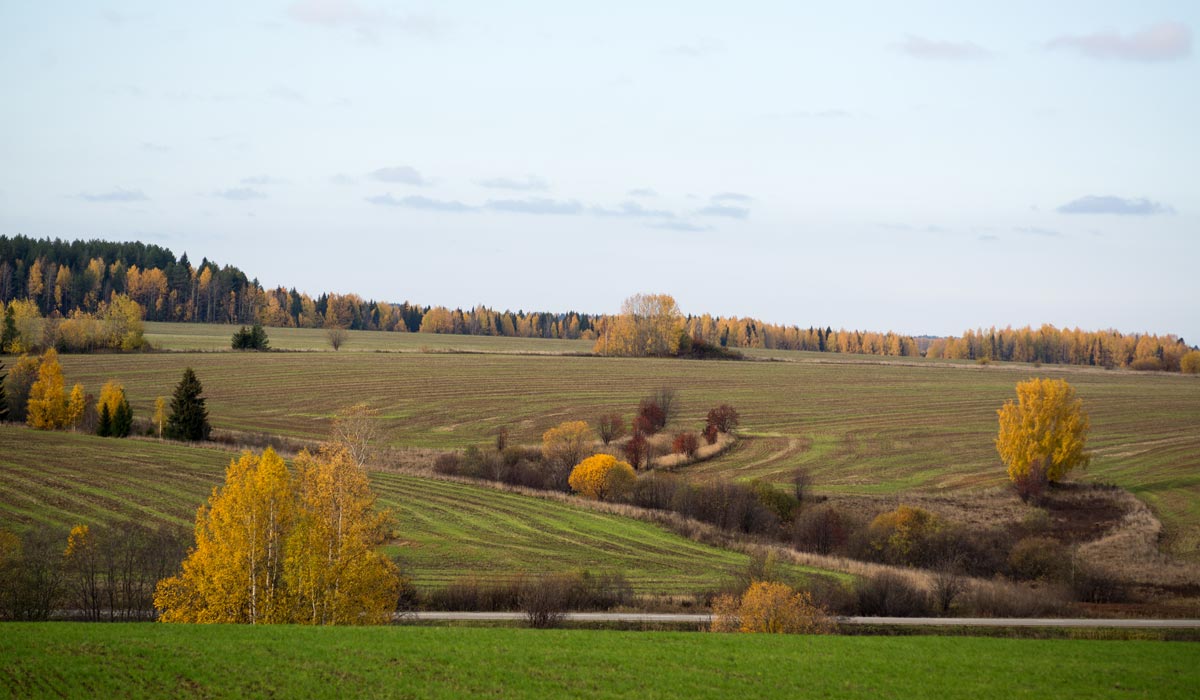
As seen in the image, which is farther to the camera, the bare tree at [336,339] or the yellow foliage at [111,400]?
the bare tree at [336,339]

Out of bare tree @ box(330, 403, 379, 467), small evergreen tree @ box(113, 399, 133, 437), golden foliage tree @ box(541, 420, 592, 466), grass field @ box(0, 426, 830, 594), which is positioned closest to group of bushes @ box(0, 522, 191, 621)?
grass field @ box(0, 426, 830, 594)

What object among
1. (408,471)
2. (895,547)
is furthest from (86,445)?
(895,547)

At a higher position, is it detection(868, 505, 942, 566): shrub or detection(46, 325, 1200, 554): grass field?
detection(46, 325, 1200, 554): grass field

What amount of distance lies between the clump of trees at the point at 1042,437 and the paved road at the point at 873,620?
2529 cm

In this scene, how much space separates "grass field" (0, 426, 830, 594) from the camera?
3700 cm

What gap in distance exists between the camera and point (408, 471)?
55281mm

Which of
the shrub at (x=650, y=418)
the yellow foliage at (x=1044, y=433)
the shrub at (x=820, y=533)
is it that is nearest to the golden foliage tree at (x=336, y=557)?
the shrub at (x=820, y=533)

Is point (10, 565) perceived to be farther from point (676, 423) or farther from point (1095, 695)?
point (676, 423)

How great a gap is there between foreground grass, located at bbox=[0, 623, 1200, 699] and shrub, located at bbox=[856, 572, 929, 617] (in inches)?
349

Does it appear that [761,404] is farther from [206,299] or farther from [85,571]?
[206,299]

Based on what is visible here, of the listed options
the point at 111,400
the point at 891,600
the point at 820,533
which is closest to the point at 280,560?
the point at 891,600

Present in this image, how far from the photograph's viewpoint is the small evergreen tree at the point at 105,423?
59656mm

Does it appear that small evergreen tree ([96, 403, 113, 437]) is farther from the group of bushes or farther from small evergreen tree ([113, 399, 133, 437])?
the group of bushes

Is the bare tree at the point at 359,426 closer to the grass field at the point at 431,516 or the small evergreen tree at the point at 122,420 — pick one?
the grass field at the point at 431,516
